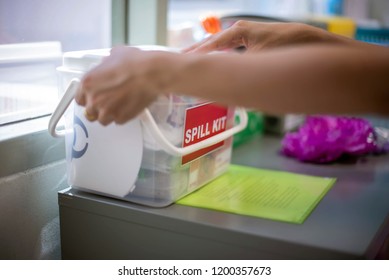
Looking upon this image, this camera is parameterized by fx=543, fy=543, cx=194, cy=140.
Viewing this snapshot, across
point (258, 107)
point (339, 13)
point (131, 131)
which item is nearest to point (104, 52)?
point (131, 131)

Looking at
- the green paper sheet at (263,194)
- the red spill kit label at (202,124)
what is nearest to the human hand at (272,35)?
the red spill kit label at (202,124)

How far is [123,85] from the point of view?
23.1 inches

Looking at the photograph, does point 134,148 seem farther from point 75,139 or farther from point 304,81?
point 304,81

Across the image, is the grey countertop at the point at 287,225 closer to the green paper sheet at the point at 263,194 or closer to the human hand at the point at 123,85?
the green paper sheet at the point at 263,194

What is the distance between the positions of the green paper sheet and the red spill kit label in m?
0.06

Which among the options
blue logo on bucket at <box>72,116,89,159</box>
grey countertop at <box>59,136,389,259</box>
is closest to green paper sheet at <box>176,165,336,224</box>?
grey countertop at <box>59,136,389,259</box>

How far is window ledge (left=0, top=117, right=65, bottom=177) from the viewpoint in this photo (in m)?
0.76

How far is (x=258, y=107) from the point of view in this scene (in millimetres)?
555

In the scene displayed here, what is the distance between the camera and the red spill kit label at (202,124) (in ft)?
2.50

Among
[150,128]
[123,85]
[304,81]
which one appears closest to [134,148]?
[150,128]

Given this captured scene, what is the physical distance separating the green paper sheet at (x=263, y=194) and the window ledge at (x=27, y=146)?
0.75 feet

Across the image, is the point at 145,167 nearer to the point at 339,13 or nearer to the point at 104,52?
the point at 104,52

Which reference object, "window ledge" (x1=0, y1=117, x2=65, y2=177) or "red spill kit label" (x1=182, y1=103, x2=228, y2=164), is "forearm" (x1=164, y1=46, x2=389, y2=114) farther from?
"window ledge" (x1=0, y1=117, x2=65, y2=177)

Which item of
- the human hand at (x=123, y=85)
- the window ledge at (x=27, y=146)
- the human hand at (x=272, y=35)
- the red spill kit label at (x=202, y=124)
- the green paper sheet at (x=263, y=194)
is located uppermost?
the human hand at (x=272, y=35)
